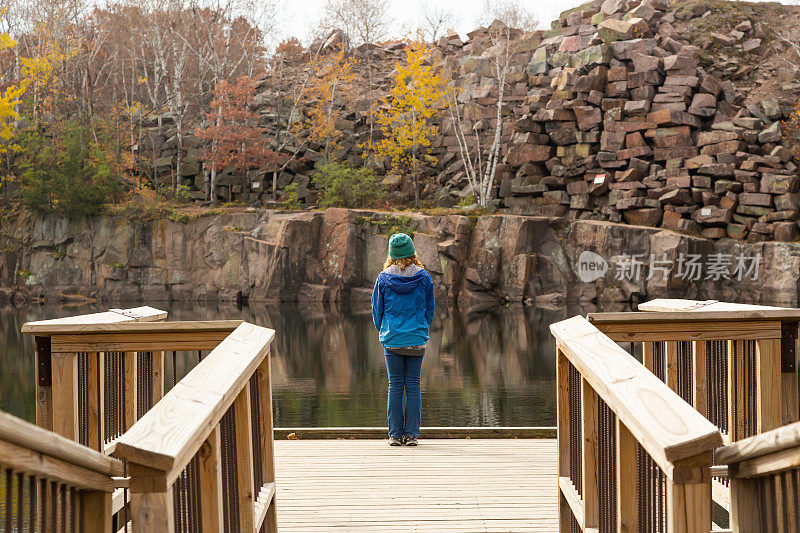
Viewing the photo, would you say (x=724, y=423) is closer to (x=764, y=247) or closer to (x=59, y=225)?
(x=764, y=247)

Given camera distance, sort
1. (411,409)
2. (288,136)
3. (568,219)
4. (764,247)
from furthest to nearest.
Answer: (288,136)
(568,219)
(764,247)
(411,409)

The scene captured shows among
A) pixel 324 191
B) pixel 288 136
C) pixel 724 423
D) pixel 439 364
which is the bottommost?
pixel 439 364

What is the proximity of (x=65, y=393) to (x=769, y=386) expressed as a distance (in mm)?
3612

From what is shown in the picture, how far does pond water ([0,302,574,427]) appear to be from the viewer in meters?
9.77

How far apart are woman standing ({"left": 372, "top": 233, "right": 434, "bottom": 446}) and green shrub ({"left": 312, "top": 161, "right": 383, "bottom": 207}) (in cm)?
2327

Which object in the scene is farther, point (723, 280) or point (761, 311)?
point (723, 280)

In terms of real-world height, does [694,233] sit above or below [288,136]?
below

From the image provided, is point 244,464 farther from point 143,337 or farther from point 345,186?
point 345,186

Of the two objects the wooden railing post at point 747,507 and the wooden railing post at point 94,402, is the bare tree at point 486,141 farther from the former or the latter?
the wooden railing post at point 747,507

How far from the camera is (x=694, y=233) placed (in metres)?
25.9

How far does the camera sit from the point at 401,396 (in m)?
6.25

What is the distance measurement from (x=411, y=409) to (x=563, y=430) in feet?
7.67

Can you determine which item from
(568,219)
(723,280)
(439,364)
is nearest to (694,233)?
(723,280)

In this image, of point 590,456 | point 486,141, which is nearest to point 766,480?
point 590,456
